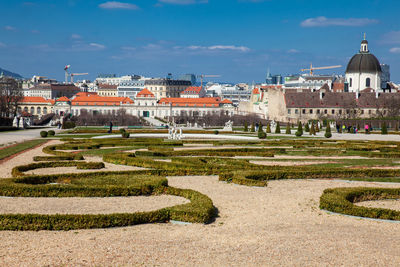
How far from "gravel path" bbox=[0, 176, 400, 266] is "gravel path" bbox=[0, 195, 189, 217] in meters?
1.37

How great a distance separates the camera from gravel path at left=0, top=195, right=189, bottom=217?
1009 centimetres

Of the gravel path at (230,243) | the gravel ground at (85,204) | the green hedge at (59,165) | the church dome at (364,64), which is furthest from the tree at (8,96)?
the church dome at (364,64)

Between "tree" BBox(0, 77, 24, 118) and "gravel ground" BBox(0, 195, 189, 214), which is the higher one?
"tree" BBox(0, 77, 24, 118)

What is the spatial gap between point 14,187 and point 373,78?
8793 centimetres

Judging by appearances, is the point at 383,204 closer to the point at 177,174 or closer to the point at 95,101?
the point at 177,174

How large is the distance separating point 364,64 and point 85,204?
3495 inches

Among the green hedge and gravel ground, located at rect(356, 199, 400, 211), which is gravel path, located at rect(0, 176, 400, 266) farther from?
the green hedge

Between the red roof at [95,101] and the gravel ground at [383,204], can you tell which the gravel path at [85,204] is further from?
the red roof at [95,101]

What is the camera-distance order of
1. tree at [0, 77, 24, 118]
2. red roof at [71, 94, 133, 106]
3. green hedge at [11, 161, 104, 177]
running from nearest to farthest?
1. green hedge at [11, 161, 104, 177]
2. tree at [0, 77, 24, 118]
3. red roof at [71, 94, 133, 106]

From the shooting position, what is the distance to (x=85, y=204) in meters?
10.8

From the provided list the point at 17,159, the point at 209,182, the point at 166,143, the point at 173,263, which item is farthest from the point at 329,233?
the point at 166,143

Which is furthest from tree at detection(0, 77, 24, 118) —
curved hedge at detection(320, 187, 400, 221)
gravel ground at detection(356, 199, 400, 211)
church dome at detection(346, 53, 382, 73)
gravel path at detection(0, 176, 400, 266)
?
church dome at detection(346, 53, 382, 73)

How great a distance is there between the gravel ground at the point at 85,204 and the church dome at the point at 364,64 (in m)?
86.7

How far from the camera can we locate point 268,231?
8.84m
